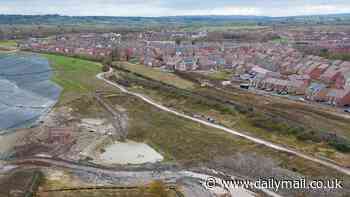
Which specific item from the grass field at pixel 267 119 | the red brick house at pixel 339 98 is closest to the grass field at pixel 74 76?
the grass field at pixel 267 119

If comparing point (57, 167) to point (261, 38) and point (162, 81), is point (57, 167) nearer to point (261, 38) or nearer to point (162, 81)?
point (162, 81)

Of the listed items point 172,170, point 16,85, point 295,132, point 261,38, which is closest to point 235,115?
point 295,132

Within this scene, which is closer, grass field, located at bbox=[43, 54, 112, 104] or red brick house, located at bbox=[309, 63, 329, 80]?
grass field, located at bbox=[43, 54, 112, 104]

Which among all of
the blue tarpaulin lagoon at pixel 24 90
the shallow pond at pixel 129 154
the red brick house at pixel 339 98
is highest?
the red brick house at pixel 339 98

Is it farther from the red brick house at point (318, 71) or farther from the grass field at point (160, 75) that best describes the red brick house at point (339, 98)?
the grass field at point (160, 75)

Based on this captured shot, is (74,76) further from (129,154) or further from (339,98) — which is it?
(339,98)

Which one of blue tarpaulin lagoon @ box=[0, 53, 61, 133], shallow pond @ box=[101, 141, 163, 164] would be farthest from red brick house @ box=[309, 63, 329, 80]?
shallow pond @ box=[101, 141, 163, 164]

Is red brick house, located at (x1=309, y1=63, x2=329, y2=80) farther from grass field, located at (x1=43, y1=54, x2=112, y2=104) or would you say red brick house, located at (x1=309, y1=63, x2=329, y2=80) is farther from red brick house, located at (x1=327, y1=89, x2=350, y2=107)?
grass field, located at (x1=43, y1=54, x2=112, y2=104)
